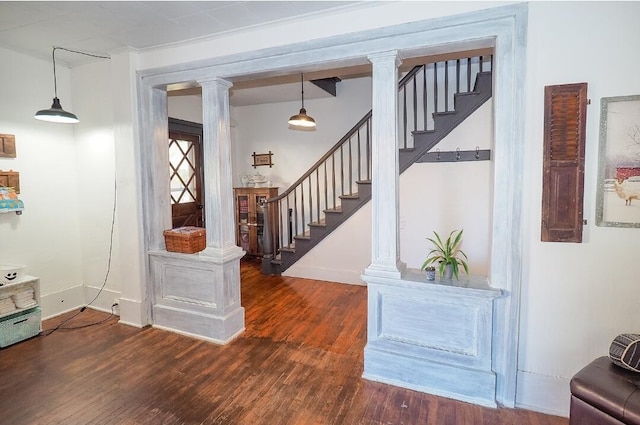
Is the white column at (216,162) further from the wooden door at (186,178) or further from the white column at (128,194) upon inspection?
the wooden door at (186,178)

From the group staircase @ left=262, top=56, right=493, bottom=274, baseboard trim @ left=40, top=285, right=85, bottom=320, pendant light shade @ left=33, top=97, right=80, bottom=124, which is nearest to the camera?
pendant light shade @ left=33, top=97, right=80, bottom=124

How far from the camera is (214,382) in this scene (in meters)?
2.59

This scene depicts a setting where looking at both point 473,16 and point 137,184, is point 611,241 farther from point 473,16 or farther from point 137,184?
point 137,184

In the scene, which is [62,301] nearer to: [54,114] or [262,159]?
[54,114]

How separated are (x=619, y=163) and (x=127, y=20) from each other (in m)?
3.65

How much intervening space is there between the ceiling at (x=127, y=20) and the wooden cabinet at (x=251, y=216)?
10.3 ft

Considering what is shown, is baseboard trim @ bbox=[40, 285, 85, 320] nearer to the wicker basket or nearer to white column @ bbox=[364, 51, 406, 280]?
the wicker basket

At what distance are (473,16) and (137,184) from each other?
331 centimetres

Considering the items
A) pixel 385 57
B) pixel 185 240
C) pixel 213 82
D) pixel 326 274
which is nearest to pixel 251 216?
pixel 326 274

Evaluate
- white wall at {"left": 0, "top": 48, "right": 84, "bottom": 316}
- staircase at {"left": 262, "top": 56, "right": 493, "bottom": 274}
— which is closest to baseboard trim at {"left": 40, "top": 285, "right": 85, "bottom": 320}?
white wall at {"left": 0, "top": 48, "right": 84, "bottom": 316}

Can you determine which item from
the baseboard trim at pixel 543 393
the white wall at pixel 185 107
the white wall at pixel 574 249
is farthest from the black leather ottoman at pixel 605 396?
the white wall at pixel 185 107

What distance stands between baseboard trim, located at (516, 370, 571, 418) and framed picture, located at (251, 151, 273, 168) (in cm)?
522

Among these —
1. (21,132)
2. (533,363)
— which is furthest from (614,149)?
(21,132)

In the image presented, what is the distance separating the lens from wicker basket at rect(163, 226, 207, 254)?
337 centimetres
